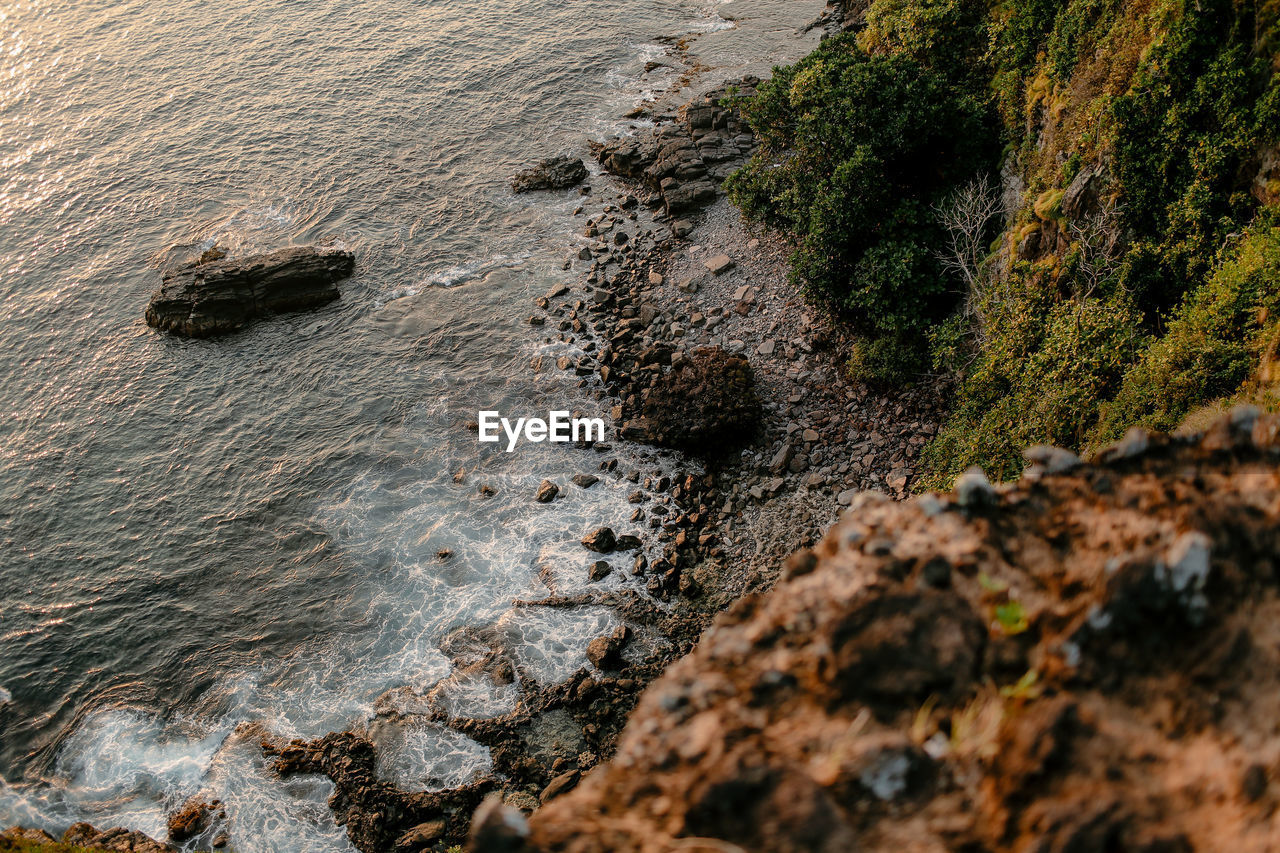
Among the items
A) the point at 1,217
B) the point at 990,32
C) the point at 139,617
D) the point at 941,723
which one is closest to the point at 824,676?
the point at 941,723

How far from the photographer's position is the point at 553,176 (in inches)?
1555

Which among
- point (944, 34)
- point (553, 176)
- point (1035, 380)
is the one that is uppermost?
point (944, 34)

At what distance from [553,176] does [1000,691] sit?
37.6 meters

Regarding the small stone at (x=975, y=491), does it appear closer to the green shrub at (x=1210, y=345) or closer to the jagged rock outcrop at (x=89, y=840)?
the green shrub at (x=1210, y=345)

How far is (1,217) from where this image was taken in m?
40.1

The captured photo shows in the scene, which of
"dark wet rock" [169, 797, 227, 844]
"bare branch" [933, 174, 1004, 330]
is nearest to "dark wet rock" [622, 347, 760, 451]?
"bare branch" [933, 174, 1004, 330]

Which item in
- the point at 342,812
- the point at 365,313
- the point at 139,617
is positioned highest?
the point at 365,313

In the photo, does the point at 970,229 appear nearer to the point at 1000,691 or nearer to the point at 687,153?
the point at 687,153

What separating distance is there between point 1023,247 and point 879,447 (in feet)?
24.3

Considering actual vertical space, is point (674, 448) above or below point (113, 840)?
above

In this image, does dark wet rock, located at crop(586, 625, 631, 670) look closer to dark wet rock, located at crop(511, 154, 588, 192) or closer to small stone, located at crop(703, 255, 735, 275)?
small stone, located at crop(703, 255, 735, 275)

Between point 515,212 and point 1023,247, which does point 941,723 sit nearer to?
point 1023,247

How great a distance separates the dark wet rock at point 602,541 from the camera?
2356 centimetres

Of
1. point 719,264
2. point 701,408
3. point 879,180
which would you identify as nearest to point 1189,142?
point 879,180
